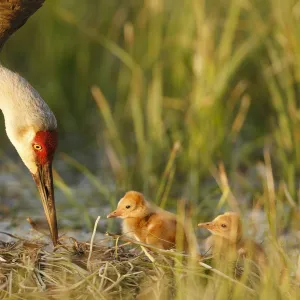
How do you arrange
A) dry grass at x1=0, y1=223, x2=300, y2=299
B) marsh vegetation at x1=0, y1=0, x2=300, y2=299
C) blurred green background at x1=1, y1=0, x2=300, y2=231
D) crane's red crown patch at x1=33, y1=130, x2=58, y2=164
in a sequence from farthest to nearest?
blurred green background at x1=1, y1=0, x2=300, y2=231 < crane's red crown patch at x1=33, y1=130, x2=58, y2=164 < marsh vegetation at x1=0, y1=0, x2=300, y2=299 < dry grass at x1=0, y1=223, x2=300, y2=299

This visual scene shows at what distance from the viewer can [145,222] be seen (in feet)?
17.5

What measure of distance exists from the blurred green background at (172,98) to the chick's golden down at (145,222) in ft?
2.04

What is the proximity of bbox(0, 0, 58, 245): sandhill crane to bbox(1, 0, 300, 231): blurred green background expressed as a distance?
1.44ft

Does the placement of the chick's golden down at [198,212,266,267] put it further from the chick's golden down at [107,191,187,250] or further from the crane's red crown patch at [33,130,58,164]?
the crane's red crown patch at [33,130,58,164]

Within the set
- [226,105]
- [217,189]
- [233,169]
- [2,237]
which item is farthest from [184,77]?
[2,237]

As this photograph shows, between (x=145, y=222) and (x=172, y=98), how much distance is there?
2.49m

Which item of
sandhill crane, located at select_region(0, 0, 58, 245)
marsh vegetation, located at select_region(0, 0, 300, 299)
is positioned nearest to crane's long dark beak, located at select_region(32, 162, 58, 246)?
sandhill crane, located at select_region(0, 0, 58, 245)

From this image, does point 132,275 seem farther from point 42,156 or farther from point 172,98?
point 172,98

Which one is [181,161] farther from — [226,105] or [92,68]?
[92,68]

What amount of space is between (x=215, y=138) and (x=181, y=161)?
11.0 inches

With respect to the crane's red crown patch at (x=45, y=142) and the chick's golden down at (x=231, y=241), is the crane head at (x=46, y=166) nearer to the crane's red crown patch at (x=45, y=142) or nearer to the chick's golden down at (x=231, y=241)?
the crane's red crown patch at (x=45, y=142)

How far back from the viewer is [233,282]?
14.3 ft

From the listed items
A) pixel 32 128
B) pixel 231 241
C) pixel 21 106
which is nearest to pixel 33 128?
pixel 32 128

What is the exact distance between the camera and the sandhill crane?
547 centimetres
